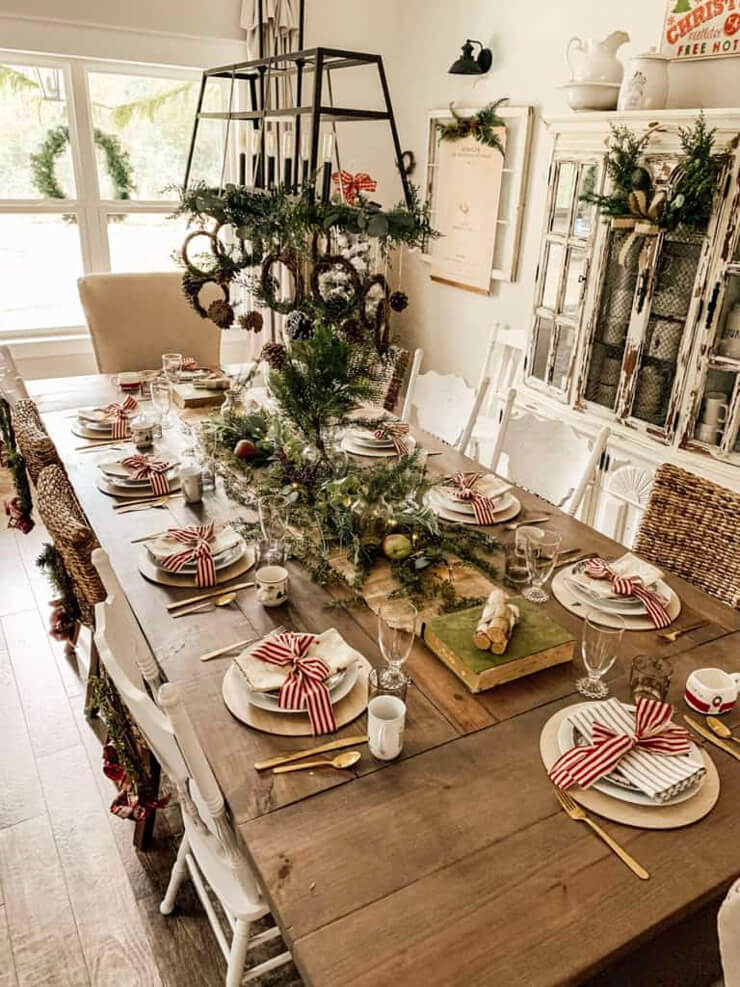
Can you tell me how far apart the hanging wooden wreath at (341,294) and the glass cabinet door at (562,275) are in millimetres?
1236

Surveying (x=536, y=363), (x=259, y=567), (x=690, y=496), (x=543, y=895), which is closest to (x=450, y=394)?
(x=536, y=363)

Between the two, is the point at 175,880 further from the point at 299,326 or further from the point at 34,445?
the point at 299,326

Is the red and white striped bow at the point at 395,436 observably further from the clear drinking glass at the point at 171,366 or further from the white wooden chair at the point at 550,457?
the clear drinking glass at the point at 171,366

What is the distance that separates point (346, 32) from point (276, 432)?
308 centimetres

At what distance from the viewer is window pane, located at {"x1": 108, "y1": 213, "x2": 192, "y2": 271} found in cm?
410

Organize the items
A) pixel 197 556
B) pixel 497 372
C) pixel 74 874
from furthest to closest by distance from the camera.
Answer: pixel 497 372, pixel 74 874, pixel 197 556

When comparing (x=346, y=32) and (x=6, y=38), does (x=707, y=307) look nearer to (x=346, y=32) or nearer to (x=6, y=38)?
(x=346, y=32)

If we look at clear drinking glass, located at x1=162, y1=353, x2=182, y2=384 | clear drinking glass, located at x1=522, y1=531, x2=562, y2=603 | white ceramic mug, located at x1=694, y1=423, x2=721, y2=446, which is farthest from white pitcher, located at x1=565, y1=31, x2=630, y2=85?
clear drinking glass, located at x1=522, y1=531, x2=562, y2=603

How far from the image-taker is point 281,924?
893 millimetres

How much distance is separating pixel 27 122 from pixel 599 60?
2822 millimetres

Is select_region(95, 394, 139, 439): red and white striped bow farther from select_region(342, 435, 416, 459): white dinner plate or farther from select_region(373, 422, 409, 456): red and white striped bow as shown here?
select_region(373, 422, 409, 456): red and white striped bow

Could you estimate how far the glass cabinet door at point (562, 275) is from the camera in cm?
285

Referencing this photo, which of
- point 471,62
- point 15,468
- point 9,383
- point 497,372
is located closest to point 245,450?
point 15,468

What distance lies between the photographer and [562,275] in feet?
9.81
